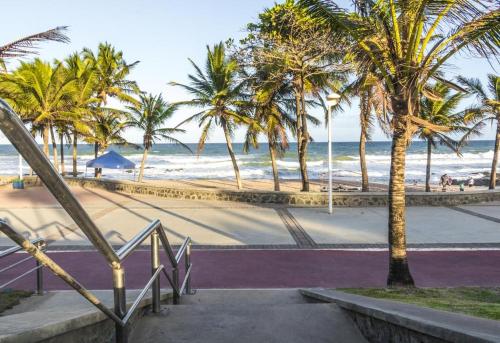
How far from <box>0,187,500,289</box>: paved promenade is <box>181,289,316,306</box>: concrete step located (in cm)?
126

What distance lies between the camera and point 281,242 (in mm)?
10227

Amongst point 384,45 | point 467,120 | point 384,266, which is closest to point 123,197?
point 384,266

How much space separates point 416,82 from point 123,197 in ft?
53.6

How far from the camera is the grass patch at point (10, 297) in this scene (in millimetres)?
5016

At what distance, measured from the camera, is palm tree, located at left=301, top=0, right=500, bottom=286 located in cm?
620

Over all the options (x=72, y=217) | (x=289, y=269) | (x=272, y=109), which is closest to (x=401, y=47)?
(x=289, y=269)

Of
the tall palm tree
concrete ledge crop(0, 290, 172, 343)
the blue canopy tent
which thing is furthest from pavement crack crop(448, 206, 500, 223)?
the tall palm tree

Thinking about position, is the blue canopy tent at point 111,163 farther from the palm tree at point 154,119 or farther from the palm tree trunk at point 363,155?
the palm tree trunk at point 363,155

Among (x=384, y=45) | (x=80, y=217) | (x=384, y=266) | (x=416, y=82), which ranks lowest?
(x=384, y=266)

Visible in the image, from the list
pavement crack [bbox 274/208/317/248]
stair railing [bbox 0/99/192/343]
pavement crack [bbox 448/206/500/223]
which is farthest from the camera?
pavement crack [bbox 448/206/500/223]

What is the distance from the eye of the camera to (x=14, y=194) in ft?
67.5

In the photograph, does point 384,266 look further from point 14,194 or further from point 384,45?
point 14,194

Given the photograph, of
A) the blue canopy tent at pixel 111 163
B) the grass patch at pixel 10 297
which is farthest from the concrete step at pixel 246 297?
the blue canopy tent at pixel 111 163

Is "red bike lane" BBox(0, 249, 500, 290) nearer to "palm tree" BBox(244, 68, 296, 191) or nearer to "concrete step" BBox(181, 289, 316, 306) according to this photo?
"concrete step" BBox(181, 289, 316, 306)
